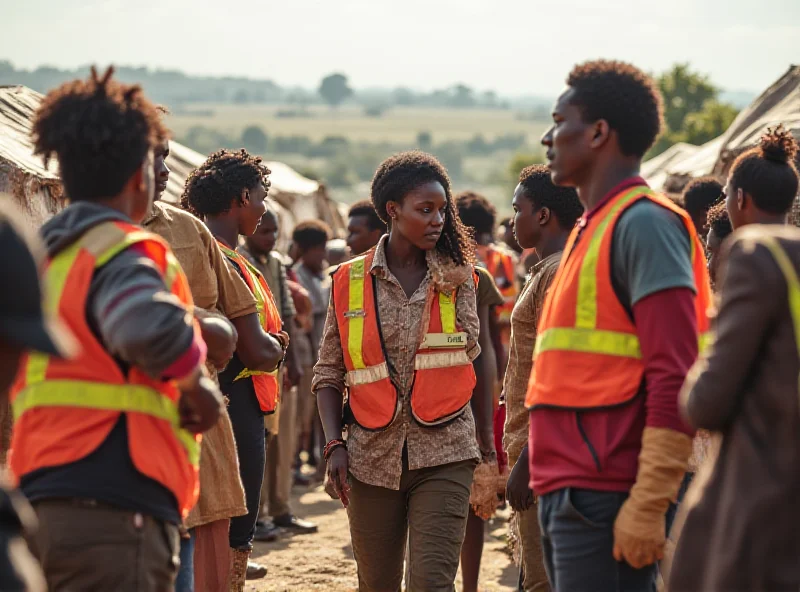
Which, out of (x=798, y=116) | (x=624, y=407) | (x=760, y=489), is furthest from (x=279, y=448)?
(x=760, y=489)

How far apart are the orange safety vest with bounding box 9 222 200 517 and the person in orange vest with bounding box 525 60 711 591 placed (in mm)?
1186

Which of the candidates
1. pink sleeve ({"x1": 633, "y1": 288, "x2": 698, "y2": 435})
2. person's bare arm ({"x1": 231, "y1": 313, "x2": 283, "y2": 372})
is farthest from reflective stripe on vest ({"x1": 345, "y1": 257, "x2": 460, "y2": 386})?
pink sleeve ({"x1": 633, "y1": 288, "x2": 698, "y2": 435})

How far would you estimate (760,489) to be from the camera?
8.91 ft

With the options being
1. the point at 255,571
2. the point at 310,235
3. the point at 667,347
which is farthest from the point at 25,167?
the point at 667,347

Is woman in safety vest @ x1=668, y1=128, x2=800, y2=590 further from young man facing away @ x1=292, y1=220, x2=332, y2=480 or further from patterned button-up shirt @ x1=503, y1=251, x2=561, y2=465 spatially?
young man facing away @ x1=292, y1=220, x2=332, y2=480

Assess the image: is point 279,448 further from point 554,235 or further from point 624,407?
point 624,407

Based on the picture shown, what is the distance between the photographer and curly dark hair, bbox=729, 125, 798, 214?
4656 millimetres

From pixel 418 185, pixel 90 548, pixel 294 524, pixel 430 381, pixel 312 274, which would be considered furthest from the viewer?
pixel 312 274

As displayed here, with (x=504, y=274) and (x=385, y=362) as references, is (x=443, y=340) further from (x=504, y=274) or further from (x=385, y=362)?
(x=504, y=274)

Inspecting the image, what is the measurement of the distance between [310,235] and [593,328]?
766 centimetres

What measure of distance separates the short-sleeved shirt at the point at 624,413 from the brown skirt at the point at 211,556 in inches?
79.0

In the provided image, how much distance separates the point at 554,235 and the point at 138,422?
116 inches

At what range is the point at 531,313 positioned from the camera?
517 cm

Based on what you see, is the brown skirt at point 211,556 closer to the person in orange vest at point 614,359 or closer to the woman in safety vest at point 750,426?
the person in orange vest at point 614,359
